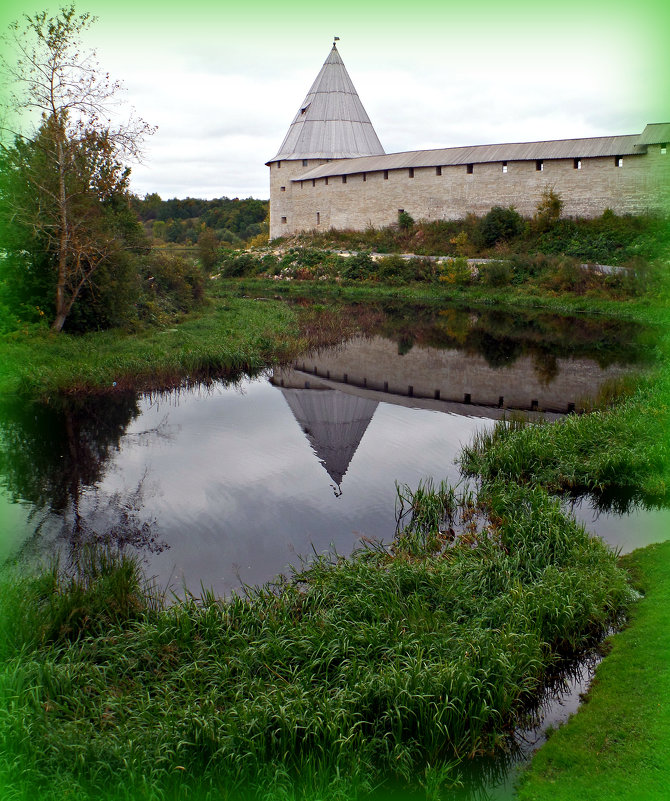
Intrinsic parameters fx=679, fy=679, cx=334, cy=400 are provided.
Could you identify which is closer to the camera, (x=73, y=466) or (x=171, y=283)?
(x=73, y=466)

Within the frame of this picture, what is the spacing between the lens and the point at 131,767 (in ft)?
9.83

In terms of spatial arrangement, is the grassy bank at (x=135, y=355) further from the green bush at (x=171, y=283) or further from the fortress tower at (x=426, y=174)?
the fortress tower at (x=426, y=174)

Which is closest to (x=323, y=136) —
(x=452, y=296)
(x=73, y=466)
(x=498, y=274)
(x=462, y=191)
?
(x=462, y=191)

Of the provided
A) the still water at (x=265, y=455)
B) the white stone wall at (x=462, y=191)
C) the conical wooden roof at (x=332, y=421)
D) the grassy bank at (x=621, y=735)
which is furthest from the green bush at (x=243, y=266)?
the grassy bank at (x=621, y=735)

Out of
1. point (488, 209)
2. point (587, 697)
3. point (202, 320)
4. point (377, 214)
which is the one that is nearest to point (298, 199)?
point (377, 214)

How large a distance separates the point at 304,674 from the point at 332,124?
34101mm

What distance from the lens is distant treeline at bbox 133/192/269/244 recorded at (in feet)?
163

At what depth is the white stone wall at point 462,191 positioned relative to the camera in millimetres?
22984

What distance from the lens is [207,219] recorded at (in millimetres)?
57438

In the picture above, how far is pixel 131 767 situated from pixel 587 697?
2.45m

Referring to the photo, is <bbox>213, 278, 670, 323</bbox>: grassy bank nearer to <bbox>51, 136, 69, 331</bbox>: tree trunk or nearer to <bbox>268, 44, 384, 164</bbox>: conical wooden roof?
<bbox>268, 44, 384, 164</bbox>: conical wooden roof

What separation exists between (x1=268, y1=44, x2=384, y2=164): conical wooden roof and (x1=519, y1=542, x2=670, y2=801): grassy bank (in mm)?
32676

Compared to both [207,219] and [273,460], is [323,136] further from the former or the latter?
[273,460]

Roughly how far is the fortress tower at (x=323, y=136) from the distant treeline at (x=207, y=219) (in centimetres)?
1143
